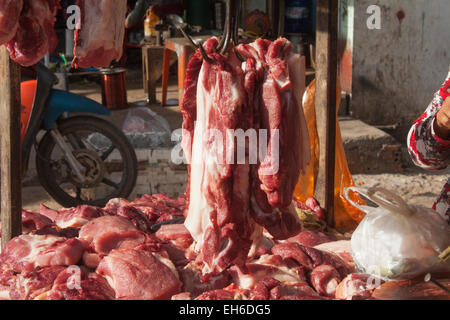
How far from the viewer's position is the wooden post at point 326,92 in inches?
151

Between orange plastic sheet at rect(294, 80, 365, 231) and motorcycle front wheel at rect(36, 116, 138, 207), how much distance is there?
6.71ft

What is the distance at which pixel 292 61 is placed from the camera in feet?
7.36

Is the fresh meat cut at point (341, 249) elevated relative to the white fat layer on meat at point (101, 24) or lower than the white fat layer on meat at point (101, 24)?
lower

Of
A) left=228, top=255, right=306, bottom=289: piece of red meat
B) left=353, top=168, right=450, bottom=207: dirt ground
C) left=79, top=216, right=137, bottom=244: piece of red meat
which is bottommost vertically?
left=353, top=168, right=450, bottom=207: dirt ground

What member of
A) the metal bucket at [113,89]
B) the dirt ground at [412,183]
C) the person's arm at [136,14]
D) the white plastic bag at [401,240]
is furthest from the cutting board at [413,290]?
the person's arm at [136,14]

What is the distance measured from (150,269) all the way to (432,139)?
4.73 feet

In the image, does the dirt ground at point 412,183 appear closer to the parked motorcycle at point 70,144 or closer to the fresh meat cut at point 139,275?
the parked motorcycle at point 70,144

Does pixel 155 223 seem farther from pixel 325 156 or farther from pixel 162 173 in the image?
pixel 162 173

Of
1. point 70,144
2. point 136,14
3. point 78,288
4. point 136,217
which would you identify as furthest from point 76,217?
point 136,14

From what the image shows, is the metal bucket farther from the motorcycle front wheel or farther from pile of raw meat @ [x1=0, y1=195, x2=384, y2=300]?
pile of raw meat @ [x1=0, y1=195, x2=384, y2=300]

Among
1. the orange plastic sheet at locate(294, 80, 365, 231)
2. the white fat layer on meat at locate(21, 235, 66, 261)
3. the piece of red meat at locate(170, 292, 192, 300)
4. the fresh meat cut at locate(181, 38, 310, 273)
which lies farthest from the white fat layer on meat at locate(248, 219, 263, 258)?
the orange plastic sheet at locate(294, 80, 365, 231)

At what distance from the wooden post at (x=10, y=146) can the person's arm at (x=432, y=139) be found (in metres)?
2.10

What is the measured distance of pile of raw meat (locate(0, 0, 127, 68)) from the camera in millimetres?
2406

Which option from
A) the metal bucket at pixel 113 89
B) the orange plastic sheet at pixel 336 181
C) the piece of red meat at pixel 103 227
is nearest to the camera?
the piece of red meat at pixel 103 227
